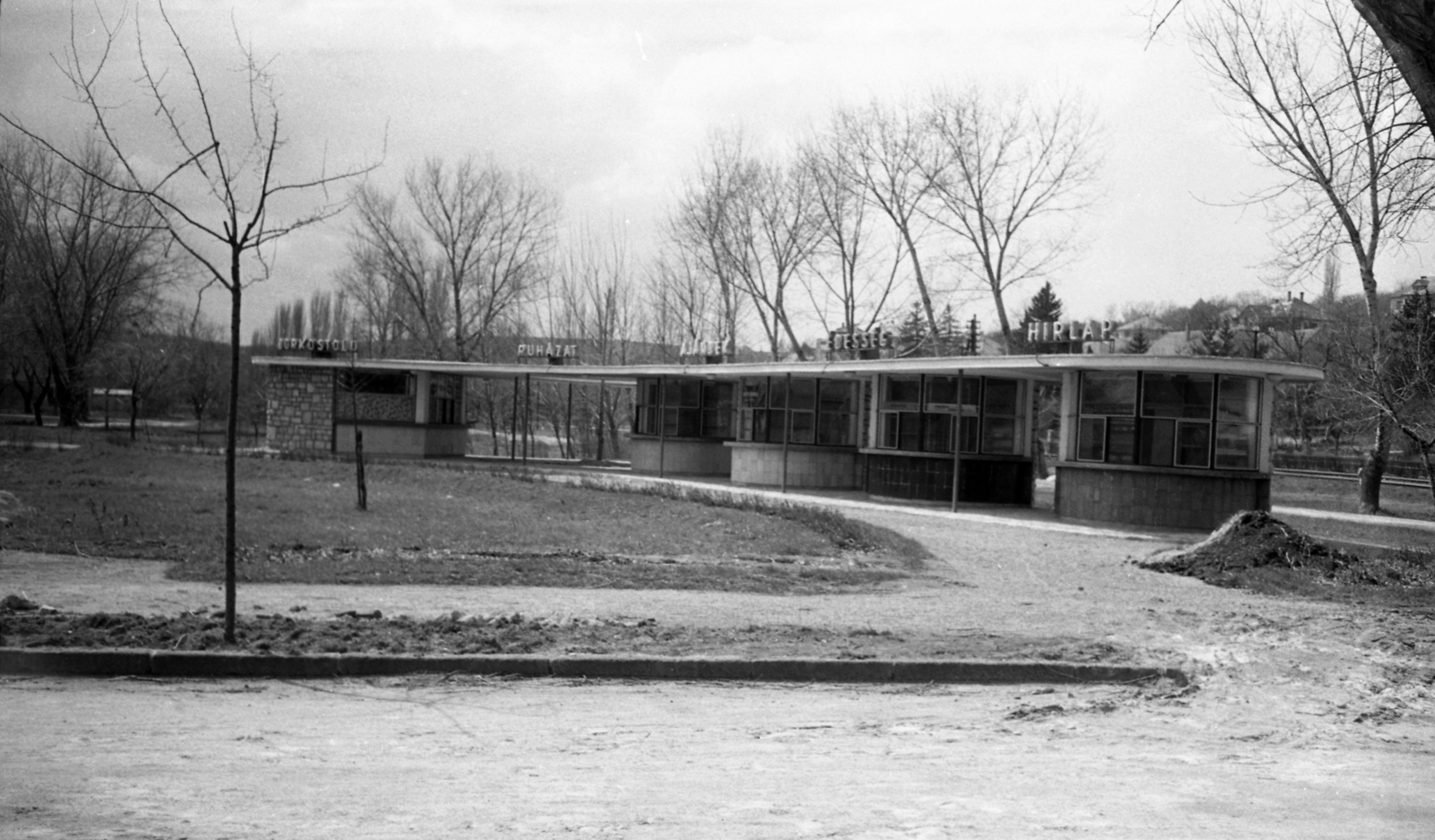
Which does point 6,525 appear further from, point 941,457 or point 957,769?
point 941,457

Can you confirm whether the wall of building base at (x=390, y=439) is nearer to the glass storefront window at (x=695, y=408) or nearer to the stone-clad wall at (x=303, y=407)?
the stone-clad wall at (x=303, y=407)

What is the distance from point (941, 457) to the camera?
32.0 meters

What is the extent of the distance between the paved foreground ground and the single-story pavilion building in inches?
566

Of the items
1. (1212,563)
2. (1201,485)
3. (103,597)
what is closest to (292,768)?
(103,597)

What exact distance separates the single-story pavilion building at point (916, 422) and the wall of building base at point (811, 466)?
0.16 feet

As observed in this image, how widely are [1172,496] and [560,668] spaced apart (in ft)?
63.1

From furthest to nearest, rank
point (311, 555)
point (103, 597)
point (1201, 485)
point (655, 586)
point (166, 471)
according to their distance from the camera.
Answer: point (166, 471)
point (1201, 485)
point (311, 555)
point (655, 586)
point (103, 597)

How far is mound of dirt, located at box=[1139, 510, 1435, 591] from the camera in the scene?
16781 mm

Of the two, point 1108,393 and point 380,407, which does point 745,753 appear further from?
point 380,407

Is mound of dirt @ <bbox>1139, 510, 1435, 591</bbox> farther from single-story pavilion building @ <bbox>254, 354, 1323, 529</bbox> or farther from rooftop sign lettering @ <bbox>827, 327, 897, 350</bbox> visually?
rooftop sign lettering @ <bbox>827, 327, 897, 350</bbox>

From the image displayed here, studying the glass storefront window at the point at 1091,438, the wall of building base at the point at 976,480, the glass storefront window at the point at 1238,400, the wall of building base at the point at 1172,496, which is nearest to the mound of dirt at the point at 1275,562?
the wall of building base at the point at 1172,496

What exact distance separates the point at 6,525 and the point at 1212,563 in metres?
16.5

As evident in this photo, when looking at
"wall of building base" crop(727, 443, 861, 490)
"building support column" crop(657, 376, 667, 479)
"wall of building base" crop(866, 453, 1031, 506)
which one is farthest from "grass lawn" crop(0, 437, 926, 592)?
"building support column" crop(657, 376, 667, 479)

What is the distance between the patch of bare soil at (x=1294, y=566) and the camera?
1586cm
